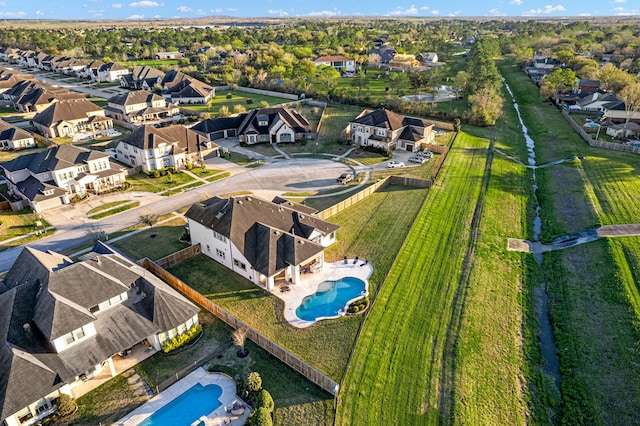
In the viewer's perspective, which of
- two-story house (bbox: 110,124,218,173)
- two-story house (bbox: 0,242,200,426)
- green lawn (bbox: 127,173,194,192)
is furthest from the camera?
two-story house (bbox: 110,124,218,173)

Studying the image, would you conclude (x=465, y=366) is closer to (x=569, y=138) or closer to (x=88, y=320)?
(x=88, y=320)

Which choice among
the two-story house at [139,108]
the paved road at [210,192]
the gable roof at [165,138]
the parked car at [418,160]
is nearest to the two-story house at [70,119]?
the two-story house at [139,108]

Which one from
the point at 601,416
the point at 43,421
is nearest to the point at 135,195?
the point at 43,421

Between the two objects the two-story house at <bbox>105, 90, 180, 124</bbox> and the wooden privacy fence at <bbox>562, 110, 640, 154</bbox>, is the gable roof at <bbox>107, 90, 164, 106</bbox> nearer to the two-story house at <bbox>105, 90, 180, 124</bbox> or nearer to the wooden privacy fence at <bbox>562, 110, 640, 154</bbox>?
the two-story house at <bbox>105, 90, 180, 124</bbox>

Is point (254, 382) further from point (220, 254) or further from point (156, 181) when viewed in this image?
point (156, 181)

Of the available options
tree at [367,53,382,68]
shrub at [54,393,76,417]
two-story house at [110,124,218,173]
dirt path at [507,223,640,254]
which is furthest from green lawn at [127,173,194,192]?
tree at [367,53,382,68]

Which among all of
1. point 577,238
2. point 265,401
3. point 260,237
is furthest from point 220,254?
point 577,238
